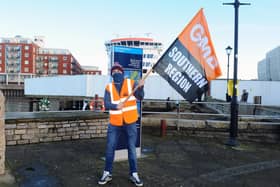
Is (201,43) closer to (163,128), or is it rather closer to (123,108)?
(123,108)

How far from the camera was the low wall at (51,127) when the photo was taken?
6754mm

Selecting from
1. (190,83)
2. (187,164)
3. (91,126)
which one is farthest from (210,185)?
(91,126)

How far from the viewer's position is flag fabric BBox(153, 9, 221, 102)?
500 cm

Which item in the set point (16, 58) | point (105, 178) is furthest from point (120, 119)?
point (16, 58)

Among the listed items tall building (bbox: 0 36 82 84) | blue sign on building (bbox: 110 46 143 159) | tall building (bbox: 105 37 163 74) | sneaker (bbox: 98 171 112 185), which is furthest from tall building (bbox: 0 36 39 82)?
sneaker (bbox: 98 171 112 185)

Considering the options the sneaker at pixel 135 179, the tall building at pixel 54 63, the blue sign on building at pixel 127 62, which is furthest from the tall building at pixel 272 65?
the tall building at pixel 54 63

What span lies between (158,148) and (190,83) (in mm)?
2573

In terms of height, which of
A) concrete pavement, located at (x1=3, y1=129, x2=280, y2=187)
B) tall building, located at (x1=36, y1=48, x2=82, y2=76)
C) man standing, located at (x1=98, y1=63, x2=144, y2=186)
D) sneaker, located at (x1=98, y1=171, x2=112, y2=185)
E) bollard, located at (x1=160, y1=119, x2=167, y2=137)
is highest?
tall building, located at (x1=36, y1=48, x2=82, y2=76)

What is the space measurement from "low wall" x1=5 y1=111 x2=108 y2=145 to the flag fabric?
141 inches

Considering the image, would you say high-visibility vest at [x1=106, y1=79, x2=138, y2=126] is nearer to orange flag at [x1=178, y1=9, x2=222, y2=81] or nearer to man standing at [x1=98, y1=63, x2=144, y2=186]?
man standing at [x1=98, y1=63, x2=144, y2=186]

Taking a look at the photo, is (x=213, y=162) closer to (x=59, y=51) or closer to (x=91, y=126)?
(x=91, y=126)

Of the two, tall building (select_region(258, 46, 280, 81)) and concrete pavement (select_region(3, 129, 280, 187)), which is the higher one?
tall building (select_region(258, 46, 280, 81))

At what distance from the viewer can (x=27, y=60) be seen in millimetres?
107438

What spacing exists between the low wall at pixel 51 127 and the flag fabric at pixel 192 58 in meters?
3.59
